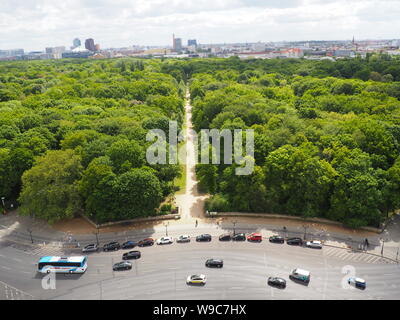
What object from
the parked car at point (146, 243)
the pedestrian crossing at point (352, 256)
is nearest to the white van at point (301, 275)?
the pedestrian crossing at point (352, 256)

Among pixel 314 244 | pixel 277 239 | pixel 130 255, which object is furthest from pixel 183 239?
pixel 314 244

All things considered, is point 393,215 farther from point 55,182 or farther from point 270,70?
point 270,70

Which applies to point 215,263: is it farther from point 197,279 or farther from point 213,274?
point 197,279

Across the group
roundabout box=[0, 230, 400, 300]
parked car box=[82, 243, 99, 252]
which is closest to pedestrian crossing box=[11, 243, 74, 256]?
roundabout box=[0, 230, 400, 300]

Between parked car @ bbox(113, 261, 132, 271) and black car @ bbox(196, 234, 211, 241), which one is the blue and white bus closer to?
parked car @ bbox(113, 261, 132, 271)

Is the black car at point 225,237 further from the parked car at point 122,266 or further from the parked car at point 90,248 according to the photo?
the parked car at point 90,248
